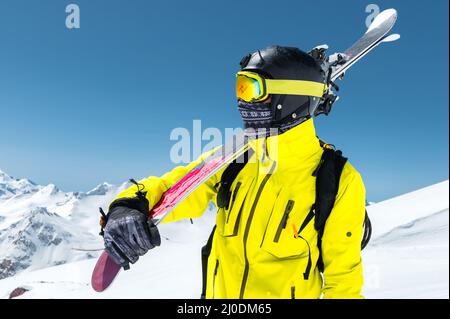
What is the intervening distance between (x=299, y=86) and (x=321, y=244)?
3.62 ft

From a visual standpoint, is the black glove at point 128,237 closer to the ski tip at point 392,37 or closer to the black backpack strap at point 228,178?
the black backpack strap at point 228,178

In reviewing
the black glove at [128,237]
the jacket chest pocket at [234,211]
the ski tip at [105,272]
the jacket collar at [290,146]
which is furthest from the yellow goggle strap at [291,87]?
the ski tip at [105,272]

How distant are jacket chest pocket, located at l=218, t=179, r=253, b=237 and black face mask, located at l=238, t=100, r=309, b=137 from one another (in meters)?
0.38

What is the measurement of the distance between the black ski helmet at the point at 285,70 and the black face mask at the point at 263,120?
1cm

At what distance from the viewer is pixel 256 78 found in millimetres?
2627

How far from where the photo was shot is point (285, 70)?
8.74ft

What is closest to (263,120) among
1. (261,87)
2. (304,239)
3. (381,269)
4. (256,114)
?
(256,114)

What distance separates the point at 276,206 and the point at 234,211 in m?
0.30

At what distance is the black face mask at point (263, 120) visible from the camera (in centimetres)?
273

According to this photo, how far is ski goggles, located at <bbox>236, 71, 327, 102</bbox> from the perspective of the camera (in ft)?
8.67

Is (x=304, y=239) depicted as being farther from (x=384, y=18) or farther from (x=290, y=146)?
(x=384, y=18)

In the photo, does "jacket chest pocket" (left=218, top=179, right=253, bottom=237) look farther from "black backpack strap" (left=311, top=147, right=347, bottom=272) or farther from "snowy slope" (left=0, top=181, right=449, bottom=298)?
"snowy slope" (left=0, top=181, right=449, bottom=298)

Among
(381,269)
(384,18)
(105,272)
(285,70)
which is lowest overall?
(105,272)
